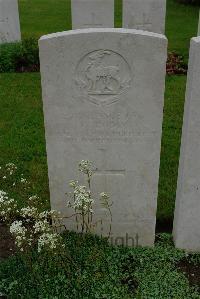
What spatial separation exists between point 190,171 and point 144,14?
684 cm

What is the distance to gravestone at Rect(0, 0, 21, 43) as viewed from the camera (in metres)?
10.2

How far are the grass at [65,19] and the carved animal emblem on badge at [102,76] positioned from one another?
23.9ft

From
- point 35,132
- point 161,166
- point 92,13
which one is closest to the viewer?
point 161,166

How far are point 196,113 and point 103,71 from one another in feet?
2.81

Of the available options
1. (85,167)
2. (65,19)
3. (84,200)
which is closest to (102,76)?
(85,167)

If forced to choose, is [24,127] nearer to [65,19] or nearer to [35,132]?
[35,132]

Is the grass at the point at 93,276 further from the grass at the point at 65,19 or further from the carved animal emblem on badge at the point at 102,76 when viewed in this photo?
the grass at the point at 65,19

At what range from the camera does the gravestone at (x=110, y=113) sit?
344 cm

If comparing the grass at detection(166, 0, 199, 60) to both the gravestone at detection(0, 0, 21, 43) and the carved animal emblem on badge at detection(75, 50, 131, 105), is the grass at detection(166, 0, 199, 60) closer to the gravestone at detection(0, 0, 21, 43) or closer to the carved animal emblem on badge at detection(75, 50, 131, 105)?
the gravestone at detection(0, 0, 21, 43)

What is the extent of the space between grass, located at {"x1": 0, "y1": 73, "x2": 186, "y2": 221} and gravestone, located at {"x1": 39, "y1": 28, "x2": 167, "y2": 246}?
0.72m

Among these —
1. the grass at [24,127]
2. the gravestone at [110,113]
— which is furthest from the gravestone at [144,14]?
the gravestone at [110,113]

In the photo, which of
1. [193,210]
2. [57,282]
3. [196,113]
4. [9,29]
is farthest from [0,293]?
[9,29]

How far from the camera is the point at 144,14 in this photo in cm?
980

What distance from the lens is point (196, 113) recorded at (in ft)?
11.7
